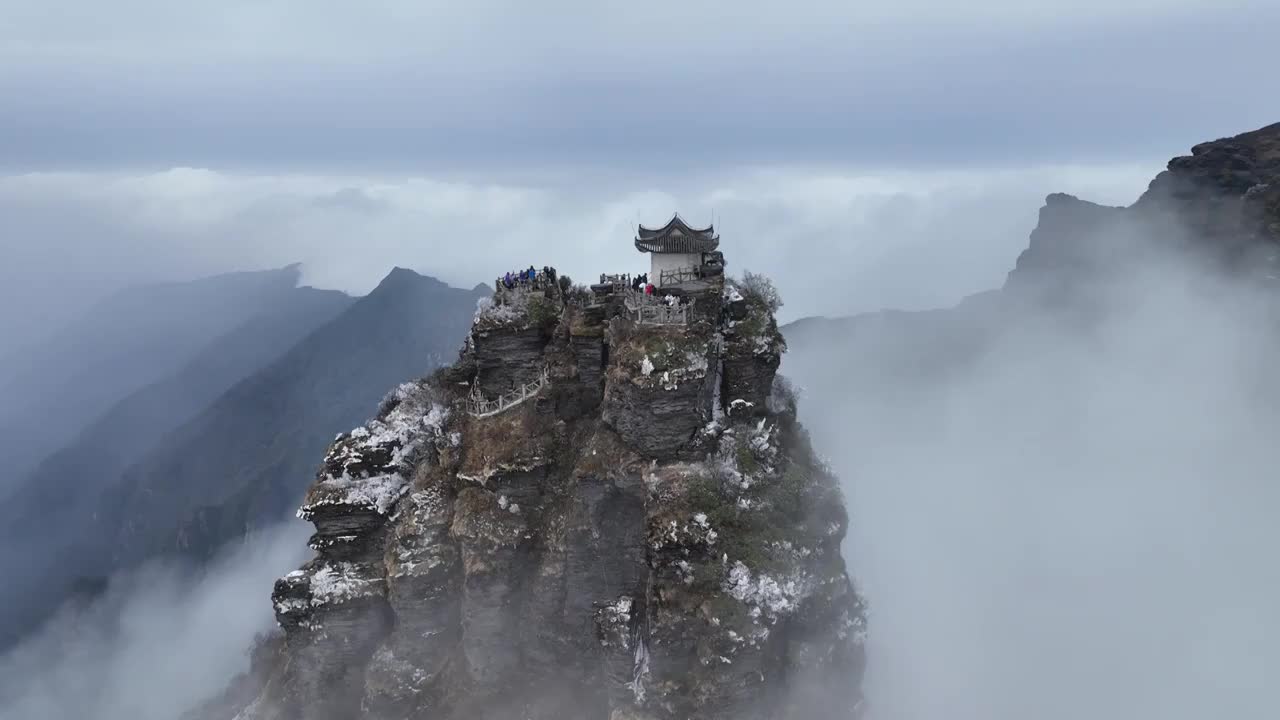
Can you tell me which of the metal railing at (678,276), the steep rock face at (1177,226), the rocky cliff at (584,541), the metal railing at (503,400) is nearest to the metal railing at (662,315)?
the rocky cliff at (584,541)

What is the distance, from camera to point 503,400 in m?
51.1

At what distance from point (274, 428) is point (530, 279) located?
133512 millimetres

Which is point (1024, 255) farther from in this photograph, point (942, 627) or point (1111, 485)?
point (942, 627)

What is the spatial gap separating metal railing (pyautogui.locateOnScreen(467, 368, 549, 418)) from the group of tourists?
7058 mm

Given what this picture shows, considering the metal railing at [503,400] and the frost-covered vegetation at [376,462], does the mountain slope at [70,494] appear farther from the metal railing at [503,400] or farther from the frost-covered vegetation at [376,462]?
the metal railing at [503,400]

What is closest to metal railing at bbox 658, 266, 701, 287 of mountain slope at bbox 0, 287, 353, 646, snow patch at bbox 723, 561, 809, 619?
snow patch at bbox 723, 561, 809, 619

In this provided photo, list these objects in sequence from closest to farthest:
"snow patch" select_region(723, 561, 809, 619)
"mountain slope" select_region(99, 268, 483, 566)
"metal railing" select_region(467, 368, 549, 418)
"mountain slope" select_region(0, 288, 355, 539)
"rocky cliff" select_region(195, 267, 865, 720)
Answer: "snow patch" select_region(723, 561, 809, 619)
"rocky cliff" select_region(195, 267, 865, 720)
"metal railing" select_region(467, 368, 549, 418)
"mountain slope" select_region(99, 268, 483, 566)
"mountain slope" select_region(0, 288, 355, 539)

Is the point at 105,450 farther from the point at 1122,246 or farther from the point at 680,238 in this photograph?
the point at 1122,246

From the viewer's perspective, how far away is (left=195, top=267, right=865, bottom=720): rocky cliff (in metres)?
42.4

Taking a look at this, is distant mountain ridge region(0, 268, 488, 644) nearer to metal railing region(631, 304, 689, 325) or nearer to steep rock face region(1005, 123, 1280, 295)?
metal railing region(631, 304, 689, 325)

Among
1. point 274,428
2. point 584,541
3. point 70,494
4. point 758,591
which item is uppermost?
point 584,541

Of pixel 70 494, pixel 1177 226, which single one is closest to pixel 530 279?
pixel 1177 226

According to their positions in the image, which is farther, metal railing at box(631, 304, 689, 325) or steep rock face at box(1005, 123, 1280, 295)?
steep rock face at box(1005, 123, 1280, 295)

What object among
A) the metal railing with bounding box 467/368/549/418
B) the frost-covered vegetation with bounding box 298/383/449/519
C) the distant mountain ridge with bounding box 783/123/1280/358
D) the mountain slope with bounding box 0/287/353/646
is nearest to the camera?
the metal railing with bounding box 467/368/549/418
